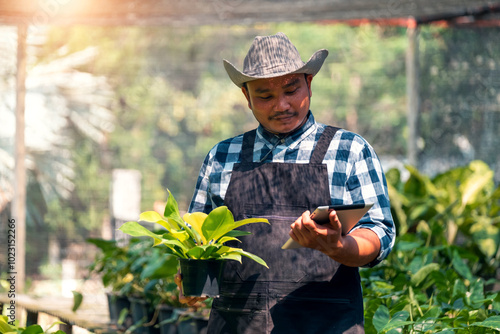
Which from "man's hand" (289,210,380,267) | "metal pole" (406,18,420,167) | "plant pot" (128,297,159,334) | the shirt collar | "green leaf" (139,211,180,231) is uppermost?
"metal pole" (406,18,420,167)

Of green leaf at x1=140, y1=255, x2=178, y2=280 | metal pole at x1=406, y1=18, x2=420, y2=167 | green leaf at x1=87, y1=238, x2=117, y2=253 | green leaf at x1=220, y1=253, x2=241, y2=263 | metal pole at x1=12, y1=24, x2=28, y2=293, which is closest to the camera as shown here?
green leaf at x1=220, y1=253, x2=241, y2=263

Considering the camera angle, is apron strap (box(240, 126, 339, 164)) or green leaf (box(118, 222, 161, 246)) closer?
green leaf (box(118, 222, 161, 246))

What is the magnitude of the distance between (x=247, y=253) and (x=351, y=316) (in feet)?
1.08

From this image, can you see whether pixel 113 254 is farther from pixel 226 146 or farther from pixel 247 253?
pixel 247 253

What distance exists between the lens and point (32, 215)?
495cm

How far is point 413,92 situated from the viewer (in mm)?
4684

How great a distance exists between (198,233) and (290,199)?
25 centimetres

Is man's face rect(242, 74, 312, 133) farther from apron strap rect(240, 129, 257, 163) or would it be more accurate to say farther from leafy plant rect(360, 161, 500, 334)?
leafy plant rect(360, 161, 500, 334)

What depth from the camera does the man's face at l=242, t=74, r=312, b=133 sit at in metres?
1.88

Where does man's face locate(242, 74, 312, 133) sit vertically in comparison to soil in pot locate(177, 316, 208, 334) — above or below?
above

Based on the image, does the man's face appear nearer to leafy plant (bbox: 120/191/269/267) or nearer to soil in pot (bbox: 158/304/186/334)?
leafy plant (bbox: 120/191/269/267)

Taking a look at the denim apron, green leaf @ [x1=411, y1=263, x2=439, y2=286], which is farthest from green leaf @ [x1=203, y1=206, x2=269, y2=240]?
green leaf @ [x1=411, y1=263, x2=439, y2=286]

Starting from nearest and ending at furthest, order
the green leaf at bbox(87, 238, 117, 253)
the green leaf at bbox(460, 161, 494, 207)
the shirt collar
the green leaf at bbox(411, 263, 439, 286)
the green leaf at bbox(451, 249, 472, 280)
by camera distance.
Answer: the shirt collar
the green leaf at bbox(411, 263, 439, 286)
the green leaf at bbox(451, 249, 472, 280)
the green leaf at bbox(87, 238, 117, 253)
the green leaf at bbox(460, 161, 494, 207)

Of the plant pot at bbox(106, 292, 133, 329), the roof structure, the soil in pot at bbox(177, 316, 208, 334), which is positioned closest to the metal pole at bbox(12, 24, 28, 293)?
the roof structure
